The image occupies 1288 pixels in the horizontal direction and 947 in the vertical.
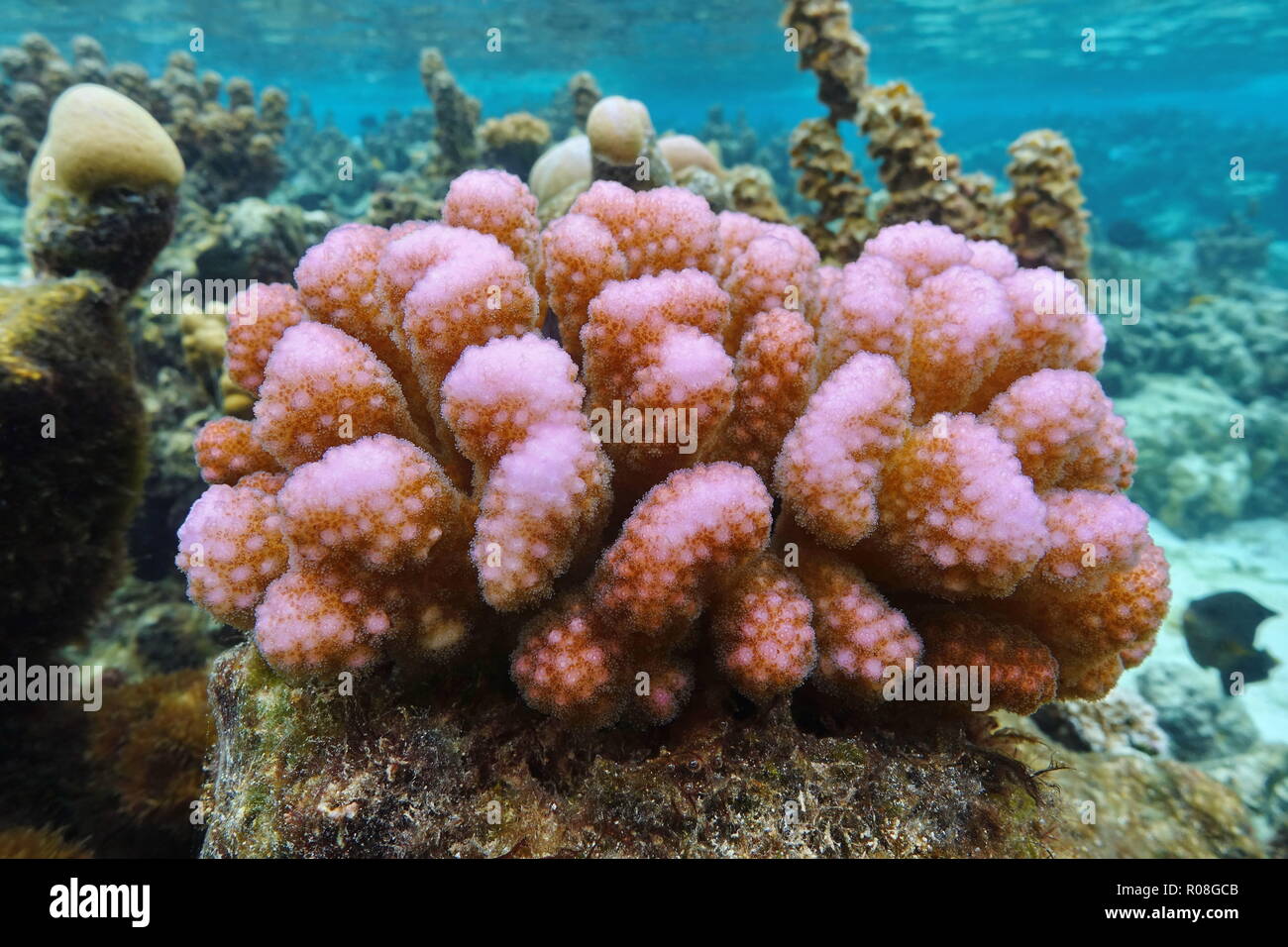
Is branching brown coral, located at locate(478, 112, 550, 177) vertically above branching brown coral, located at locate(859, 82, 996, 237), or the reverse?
branching brown coral, located at locate(478, 112, 550, 177)

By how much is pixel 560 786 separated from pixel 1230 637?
923cm

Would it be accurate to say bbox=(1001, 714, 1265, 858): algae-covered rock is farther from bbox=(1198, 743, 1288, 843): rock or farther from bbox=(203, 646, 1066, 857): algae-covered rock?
bbox=(1198, 743, 1288, 843): rock

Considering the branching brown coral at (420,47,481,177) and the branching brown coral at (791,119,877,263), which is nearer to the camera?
the branching brown coral at (791,119,877,263)

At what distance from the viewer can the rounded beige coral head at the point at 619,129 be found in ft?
16.0

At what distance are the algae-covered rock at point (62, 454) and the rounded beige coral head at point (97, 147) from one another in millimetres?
532

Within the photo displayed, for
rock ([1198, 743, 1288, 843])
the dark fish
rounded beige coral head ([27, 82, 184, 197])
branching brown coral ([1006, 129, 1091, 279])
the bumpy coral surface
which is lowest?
rock ([1198, 743, 1288, 843])

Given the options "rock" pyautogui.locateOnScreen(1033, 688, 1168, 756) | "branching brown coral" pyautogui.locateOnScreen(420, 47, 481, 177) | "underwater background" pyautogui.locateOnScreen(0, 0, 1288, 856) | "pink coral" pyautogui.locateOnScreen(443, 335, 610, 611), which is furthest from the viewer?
"branching brown coral" pyautogui.locateOnScreen(420, 47, 481, 177)

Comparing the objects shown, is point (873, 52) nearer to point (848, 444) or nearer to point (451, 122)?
point (451, 122)

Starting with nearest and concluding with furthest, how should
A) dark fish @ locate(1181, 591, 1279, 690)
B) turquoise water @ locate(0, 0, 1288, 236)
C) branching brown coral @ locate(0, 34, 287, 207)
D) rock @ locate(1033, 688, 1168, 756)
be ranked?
rock @ locate(1033, 688, 1168, 756) → dark fish @ locate(1181, 591, 1279, 690) → branching brown coral @ locate(0, 34, 287, 207) → turquoise water @ locate(0, 0, 1288, 236)

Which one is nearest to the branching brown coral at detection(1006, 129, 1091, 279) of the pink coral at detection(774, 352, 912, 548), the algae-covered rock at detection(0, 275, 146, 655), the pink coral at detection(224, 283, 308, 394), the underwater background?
the underwater background

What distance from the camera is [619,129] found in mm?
4891

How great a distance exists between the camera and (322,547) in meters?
1.66

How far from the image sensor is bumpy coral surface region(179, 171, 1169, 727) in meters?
1.68

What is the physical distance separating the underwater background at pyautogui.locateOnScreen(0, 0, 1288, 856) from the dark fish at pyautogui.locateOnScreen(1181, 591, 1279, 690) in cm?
4
